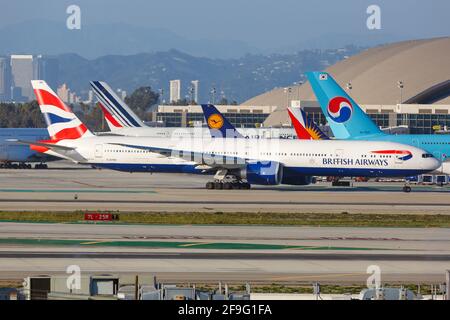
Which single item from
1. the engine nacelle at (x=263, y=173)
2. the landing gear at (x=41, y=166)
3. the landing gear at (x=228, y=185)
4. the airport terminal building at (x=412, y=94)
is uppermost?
the airport terminal building at (x=412, y=94)

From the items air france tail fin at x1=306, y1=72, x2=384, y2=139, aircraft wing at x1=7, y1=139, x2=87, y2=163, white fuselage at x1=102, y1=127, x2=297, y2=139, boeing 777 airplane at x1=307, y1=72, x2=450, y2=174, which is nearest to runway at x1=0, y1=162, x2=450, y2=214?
aircraft wing at x1=7, y1=139, x2=87, y2=163

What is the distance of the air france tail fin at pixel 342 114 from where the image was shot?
10206cm

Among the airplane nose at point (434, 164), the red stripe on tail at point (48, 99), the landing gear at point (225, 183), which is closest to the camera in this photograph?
the airplane nose at point (434, 164)

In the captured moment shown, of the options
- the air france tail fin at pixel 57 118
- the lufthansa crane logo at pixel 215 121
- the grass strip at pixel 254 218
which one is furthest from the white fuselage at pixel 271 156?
the grass strip at pixel 254 218

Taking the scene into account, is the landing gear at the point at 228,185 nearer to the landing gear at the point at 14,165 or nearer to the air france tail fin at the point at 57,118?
the air france tail fin at the point at 57,118

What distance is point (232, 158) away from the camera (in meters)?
82.1

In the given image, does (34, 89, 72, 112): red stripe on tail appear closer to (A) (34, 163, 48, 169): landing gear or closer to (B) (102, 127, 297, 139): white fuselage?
(B) (102, 127, 297, 139): white fuselage

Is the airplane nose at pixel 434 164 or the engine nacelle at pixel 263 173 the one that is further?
the airplane nose at pixel 434 164

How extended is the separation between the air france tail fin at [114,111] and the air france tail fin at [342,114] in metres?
24.2

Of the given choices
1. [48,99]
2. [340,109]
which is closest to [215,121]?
[340,109]

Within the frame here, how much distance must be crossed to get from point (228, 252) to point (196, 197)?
31.3m

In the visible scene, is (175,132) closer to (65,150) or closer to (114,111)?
(114,111)
